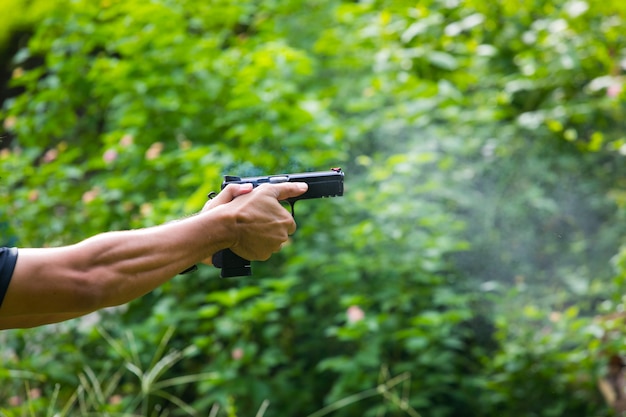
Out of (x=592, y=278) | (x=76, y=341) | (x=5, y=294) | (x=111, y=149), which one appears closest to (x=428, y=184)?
(x=592, y=278)

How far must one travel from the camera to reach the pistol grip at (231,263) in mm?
1886

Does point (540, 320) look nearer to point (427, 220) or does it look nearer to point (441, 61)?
point (427, 220)

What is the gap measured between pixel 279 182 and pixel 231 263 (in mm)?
219

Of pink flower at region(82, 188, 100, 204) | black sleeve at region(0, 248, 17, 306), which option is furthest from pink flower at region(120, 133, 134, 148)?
black sleeve at region(0, 248, 17, 306)

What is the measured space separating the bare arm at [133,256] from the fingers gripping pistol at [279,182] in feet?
0.10

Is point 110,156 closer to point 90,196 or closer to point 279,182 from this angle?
point 90,196

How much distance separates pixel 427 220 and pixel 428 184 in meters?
0.18

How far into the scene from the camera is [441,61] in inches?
168

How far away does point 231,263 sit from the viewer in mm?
1891

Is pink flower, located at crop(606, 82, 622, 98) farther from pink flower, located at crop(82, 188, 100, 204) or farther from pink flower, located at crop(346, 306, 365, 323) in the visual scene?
pink flower, located at crop(82, 188, 100, 204)

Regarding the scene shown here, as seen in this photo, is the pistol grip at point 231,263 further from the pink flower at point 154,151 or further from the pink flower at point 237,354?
the pink flower at point 154,151

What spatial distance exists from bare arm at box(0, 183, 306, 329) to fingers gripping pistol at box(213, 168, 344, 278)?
0.03 metres

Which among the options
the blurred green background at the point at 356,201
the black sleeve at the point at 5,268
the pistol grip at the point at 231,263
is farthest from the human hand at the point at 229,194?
the blurred green background at the point at 356,201

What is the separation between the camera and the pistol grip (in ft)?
6.19
